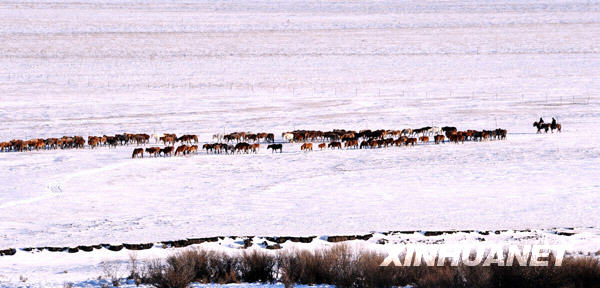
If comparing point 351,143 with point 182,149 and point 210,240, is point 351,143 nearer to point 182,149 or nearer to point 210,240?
point 182,149

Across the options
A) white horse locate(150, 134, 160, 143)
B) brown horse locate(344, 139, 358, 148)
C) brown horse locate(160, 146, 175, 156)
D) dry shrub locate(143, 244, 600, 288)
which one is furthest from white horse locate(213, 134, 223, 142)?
dry shrub locate(143, 244, 600, 288)

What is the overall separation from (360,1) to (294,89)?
53.4m

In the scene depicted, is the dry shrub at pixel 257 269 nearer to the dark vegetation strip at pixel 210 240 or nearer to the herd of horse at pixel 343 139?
the dark vegetation strip at pixel 210 240

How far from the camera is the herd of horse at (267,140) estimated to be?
2680cm

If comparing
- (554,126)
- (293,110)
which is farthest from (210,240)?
(293,110)

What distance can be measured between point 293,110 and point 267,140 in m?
9.16

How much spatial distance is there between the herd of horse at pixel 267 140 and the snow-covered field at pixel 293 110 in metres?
0.74

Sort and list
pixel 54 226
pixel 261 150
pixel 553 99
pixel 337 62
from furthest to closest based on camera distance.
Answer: pixel 337 62, pixel 553 99, pixel 261 150, pixel 54 226

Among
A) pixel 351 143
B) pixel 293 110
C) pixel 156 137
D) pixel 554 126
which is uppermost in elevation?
pixel 293 110

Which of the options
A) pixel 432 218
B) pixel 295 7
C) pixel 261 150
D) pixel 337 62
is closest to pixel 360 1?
pixel 295 7

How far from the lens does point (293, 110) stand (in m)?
38.3

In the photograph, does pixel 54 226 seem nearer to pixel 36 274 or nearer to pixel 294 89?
pixel 36 274

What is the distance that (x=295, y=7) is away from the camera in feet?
302

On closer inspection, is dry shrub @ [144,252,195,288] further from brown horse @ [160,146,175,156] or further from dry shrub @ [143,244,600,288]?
brown horse @ [160,146,175,156]
